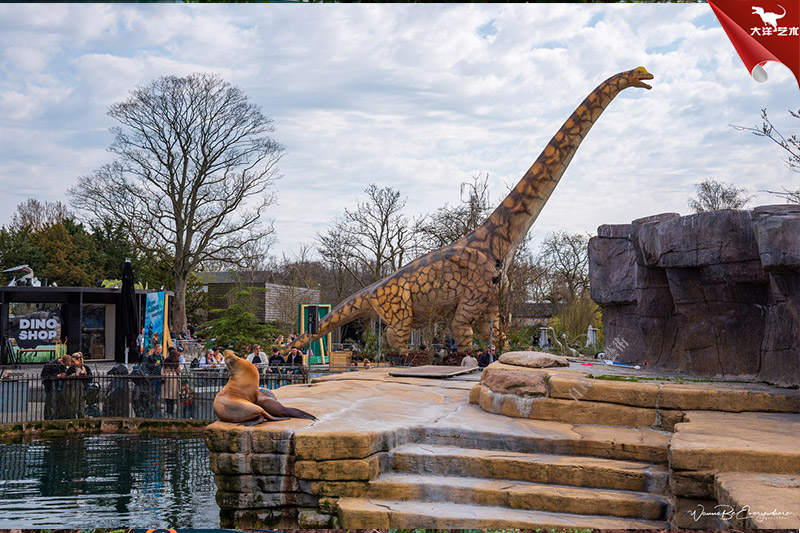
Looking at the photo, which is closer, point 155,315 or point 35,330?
point 35,330

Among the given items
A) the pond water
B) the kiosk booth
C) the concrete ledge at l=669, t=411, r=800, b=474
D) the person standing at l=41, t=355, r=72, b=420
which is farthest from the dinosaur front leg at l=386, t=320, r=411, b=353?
the concrete ledge at l=669, t=411, r=800, b=474

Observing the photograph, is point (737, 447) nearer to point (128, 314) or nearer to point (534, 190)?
point (534, 190)

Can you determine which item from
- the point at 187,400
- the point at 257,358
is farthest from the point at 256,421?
the point at 257,358

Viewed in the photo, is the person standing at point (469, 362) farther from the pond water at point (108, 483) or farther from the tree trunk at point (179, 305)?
the tree trunk at point (179, 305)

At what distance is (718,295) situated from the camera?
8875mm

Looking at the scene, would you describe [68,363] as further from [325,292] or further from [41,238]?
[325,292]

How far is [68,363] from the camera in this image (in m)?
14.7

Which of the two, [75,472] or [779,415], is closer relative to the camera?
[779,415]

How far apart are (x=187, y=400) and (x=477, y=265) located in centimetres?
687

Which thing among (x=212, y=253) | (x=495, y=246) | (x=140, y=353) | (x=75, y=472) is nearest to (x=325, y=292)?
(x=212, y=253)

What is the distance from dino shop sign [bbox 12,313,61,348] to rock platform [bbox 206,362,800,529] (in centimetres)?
2003

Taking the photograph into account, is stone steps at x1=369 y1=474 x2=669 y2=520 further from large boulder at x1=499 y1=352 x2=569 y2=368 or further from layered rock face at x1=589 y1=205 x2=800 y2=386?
layered rock face at x1=589 y1=205 x2=800 y2=386

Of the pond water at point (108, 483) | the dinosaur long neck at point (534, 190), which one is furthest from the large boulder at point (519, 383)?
the dinosaur long neck at point (534, 190)

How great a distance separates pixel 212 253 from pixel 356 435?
84.9 feet
